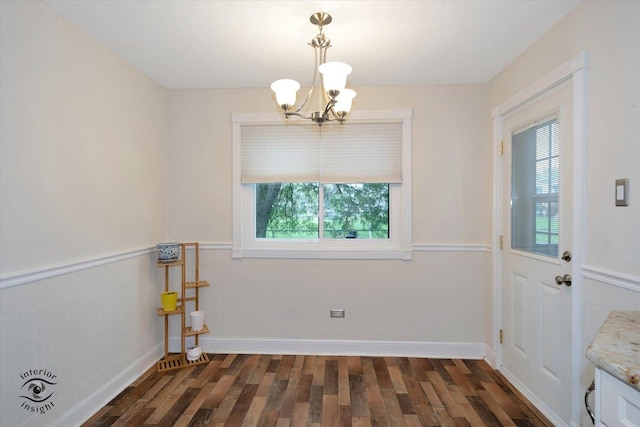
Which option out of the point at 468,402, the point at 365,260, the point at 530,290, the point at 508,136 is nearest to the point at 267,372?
the point at 365,260

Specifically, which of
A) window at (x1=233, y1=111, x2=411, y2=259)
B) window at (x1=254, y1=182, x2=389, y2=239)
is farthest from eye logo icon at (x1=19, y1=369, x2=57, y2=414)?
window at (x1=254, y1=182, x2=389, y2=239)

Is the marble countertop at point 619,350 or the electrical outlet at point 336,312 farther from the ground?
the marble countertop at point 619,350

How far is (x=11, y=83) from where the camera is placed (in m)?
1.65

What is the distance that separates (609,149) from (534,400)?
1.74 meters

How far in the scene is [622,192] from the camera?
1.55m

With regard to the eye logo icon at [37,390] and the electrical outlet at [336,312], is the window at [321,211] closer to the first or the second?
the electrical outlet at [336,312]

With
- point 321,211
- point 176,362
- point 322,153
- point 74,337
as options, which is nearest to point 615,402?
point 321,211

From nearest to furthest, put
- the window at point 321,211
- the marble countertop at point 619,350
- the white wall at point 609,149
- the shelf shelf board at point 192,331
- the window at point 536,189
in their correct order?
1. the marble countertop at point 619,350
2. the white wall at point 609,149
3. the window at point 536,189
4. the shelf shelf board at point 192,331
5. the window at point 321,211

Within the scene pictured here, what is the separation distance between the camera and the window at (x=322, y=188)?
119 inches

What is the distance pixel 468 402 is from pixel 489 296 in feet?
3.13

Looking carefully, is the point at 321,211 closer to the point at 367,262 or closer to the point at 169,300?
the point at 367,262

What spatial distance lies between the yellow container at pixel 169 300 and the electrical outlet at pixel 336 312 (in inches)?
55.0

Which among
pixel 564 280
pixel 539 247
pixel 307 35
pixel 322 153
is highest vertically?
pixel 307 35

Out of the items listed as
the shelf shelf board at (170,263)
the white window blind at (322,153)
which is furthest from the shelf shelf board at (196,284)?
the white window blind at (322,153)
